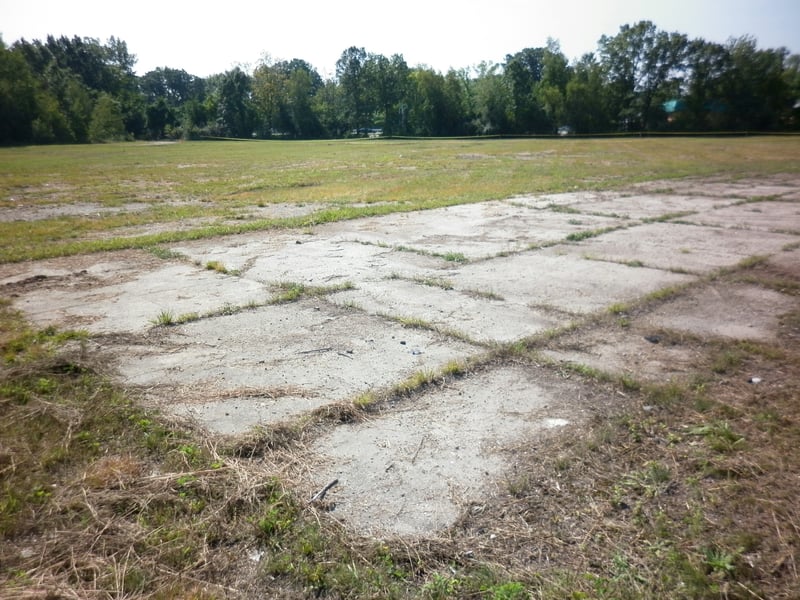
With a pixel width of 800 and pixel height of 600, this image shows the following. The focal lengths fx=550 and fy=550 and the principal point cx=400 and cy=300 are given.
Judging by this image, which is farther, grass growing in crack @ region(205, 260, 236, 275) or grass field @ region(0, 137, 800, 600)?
grass growing in crack @ region(205, 260, 236, 275)

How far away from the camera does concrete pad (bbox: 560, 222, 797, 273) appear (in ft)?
25.0

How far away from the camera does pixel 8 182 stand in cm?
2077

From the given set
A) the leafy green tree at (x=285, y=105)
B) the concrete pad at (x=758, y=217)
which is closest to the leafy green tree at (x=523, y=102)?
the leafy green tree at (x=285, y=105)

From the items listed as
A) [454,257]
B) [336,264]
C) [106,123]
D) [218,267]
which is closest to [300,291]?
[336,264]

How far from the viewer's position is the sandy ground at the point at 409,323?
323 cm

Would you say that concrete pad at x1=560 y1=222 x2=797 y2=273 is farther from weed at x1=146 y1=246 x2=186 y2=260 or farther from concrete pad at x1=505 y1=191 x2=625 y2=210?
weed at x1=146 y1=246 x2=186 y2=260

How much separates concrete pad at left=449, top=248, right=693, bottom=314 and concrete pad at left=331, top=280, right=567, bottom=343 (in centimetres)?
30

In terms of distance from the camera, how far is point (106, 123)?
74.0 metres

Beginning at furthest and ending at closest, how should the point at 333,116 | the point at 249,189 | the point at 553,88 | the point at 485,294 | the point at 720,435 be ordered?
the point at 333,116, the point at 553,88, the point at 249,189, the point at 485,294, the point at 720,435

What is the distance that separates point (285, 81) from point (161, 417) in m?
99.6

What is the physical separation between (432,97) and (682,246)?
79.2 m

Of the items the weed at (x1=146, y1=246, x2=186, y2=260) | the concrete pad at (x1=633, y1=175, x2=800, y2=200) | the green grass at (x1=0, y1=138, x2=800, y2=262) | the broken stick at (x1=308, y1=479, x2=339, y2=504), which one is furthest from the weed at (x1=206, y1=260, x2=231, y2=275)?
the concrete pad at (x1=633, y1=175, x2=800, y2=200)

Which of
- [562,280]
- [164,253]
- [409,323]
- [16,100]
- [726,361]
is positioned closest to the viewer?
[726,361]

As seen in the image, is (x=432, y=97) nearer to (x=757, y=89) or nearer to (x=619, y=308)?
(x=757, y=89)
